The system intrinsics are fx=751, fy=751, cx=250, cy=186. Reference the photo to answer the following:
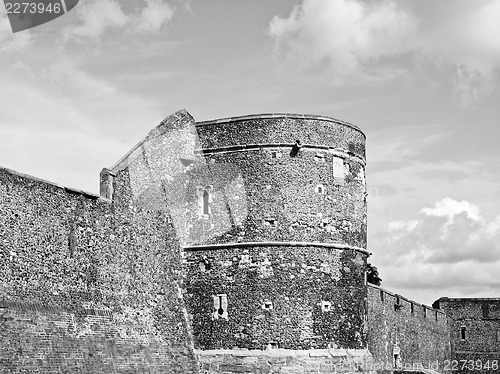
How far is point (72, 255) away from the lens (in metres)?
16.3

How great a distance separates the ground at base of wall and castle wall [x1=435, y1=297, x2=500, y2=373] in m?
26.8

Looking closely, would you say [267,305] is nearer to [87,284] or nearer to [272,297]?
[272,297]

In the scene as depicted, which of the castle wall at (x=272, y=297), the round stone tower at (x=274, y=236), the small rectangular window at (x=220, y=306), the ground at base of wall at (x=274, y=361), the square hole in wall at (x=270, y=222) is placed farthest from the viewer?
the square hole in wall at (x=270, y=222)

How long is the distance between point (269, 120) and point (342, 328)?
583cm

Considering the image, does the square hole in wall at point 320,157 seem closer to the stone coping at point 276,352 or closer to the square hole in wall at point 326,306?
the square hole in wall at point 326,306

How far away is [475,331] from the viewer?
44.9m

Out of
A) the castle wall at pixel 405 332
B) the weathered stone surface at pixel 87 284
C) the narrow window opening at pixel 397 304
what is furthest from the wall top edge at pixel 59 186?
the narrow window opening at pixel 397 304

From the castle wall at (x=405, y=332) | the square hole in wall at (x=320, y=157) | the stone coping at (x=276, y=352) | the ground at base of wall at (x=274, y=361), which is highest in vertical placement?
the square hole in wall at (x=320, y=157)

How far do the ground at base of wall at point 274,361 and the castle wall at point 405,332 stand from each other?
277 inches

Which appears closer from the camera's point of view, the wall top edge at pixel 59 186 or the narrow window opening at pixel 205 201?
the wall top edge at pixel 59 186

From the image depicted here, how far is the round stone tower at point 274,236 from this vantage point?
19234 mm

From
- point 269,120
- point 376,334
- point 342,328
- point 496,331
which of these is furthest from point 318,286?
point 496,331

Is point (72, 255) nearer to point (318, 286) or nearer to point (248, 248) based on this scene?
point (248, 248)

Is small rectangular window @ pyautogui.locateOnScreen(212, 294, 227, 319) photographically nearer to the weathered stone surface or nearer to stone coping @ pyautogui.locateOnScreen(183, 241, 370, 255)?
the weathered stone surface
